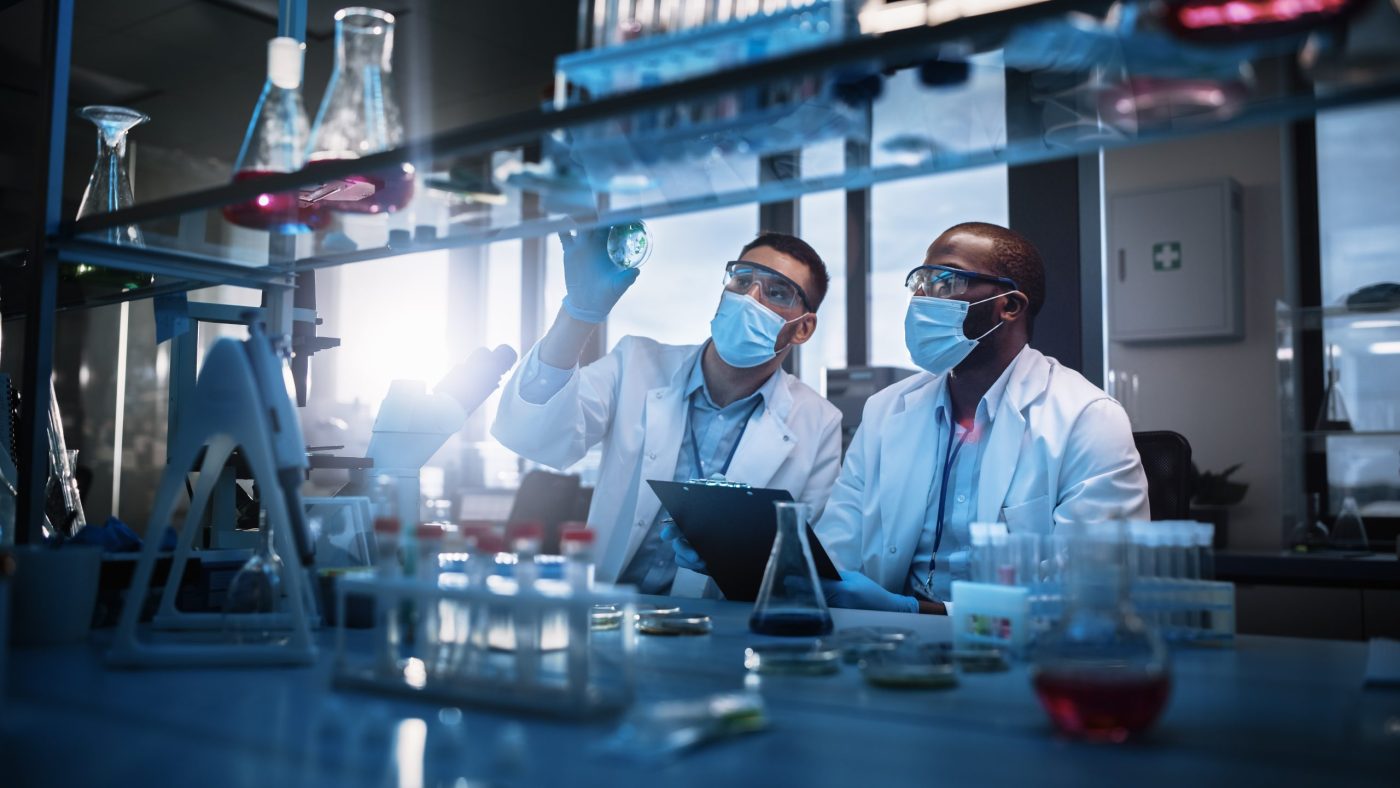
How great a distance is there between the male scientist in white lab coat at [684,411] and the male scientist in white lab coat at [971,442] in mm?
215

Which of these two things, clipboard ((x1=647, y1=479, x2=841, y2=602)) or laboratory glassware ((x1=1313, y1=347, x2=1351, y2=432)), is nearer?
clipboard ((x1=647, y1=479, x2=841, y2=602))

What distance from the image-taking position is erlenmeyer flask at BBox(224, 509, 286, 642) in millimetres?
1288

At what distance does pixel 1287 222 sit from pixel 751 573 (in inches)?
150

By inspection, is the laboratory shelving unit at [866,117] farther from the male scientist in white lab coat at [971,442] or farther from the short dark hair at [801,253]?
the short dark hair at [801,253]

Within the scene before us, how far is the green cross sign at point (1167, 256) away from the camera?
462 cm

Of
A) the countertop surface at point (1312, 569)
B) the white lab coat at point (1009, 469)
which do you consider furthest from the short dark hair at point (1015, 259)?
the countertop surface at point (1312, 569)

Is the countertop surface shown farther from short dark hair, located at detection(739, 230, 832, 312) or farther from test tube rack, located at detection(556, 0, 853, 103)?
test tube rack, located at detection(556, 0, 853, 103)

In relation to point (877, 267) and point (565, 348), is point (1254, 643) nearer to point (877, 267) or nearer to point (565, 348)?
point (565, 348)

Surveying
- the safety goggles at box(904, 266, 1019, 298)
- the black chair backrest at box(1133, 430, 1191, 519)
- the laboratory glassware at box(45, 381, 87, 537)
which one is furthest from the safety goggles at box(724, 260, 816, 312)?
the laboratory glassware at box(45, 381, 87, 537)

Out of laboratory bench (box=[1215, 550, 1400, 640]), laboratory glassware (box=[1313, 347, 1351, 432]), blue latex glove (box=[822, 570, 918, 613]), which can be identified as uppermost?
laboratory glassware (box=[1313, 347, 1351, 432])

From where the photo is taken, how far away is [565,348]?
9.08 ft

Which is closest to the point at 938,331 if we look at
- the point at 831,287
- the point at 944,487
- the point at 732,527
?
the point at 944,487

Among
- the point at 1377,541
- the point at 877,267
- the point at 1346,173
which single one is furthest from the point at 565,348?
the point at 1346,173

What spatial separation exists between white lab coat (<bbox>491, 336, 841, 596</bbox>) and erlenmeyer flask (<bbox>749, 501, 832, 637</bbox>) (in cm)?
131
